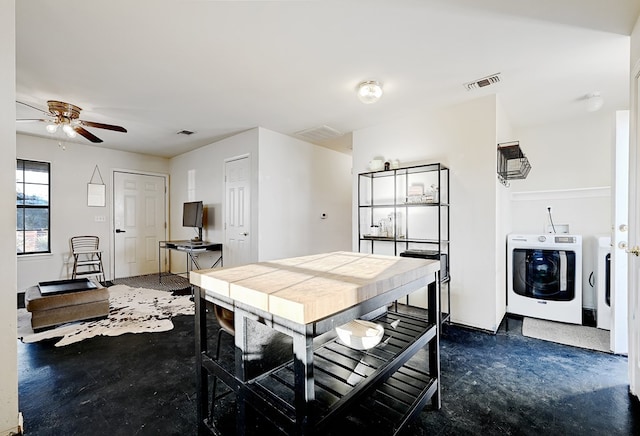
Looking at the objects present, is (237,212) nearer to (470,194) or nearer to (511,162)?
(470,194)

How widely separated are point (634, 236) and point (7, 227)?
360cm

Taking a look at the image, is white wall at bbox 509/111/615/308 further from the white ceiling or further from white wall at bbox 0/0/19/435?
white wall at bbox 0/0/19/435

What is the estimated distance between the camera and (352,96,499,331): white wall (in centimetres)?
296

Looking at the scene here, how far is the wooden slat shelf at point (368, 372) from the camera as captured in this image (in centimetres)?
128

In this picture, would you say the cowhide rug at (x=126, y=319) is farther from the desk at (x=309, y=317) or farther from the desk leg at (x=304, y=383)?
the desk leg at (x=304, y=383)

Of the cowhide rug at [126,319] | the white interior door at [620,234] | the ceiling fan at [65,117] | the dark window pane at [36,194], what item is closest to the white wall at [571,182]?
the white interior door at [620,234]

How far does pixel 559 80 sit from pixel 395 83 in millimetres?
1493

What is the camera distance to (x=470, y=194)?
3102mm

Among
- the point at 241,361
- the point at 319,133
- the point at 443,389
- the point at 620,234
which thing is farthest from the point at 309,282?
the point at 319,133

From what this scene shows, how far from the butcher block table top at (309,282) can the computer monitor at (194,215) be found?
3.73m

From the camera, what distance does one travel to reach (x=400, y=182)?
365 centimetres

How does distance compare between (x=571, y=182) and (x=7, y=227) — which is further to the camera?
(x=571, y=182)

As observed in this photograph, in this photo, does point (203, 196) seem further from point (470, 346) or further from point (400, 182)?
point (470, 346)

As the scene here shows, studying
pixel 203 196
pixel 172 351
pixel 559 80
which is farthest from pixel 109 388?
pixel 559 80
